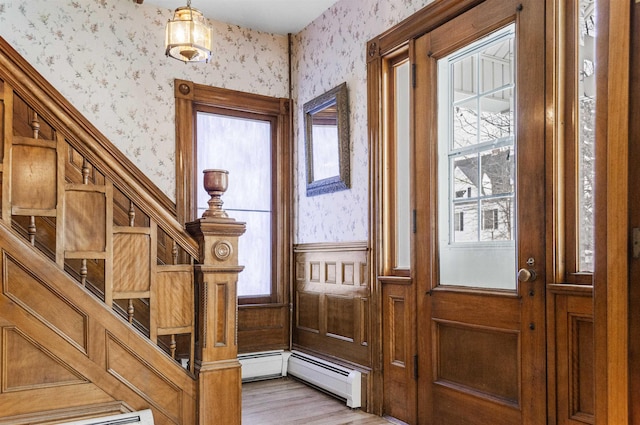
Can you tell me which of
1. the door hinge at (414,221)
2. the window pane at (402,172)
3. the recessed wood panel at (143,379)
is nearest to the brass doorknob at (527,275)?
the door hinge at (414,221)

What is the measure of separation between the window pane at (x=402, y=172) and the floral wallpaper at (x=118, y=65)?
163cm

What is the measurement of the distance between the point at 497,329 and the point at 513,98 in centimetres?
114

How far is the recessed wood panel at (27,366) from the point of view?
221 cm

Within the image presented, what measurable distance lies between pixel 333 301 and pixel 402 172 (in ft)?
3.87

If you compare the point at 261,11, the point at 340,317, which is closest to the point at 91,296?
the point at 340,317

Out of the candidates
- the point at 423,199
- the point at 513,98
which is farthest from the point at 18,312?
the point at 513,98

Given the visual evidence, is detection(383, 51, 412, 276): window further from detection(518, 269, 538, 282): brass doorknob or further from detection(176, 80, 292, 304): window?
detection(176, 80, 292, 304): window

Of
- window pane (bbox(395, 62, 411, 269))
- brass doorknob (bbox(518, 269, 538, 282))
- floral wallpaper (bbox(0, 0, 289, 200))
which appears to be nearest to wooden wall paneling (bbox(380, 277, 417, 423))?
window pane (bbox(395, 62, 411, 269))

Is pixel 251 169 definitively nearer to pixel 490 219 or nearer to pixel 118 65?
pixel 118 65

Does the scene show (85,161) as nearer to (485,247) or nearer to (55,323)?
(55,323)

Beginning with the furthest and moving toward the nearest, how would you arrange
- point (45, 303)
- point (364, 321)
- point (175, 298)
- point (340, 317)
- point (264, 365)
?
point (264, 365), point (340, 317), point (364, 321), point (175, 298), point (45, 303)

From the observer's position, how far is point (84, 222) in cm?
241

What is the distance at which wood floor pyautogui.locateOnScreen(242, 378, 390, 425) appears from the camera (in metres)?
3.13

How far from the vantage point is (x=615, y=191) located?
3.58 feet
